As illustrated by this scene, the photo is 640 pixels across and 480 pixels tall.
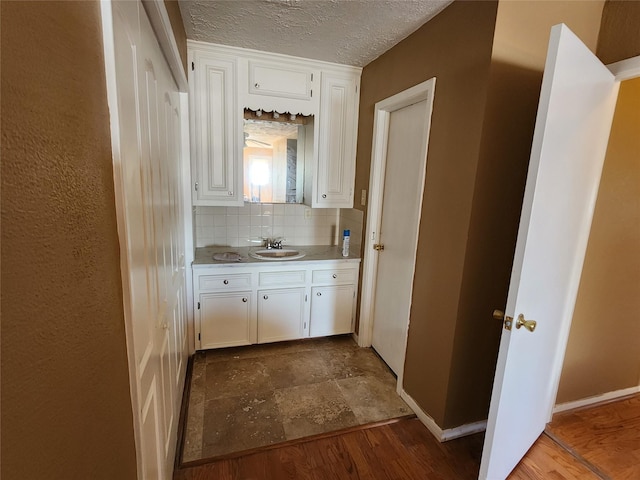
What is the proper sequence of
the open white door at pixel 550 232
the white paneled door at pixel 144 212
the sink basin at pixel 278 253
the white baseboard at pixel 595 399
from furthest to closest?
the sink basin at pixel 278 253, the white baseboard at pixel 595 399, the open white door at pixel 550 232, the white paneled door at pixel 144 212

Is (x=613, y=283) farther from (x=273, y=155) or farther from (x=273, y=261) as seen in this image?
(x=273, y=155)

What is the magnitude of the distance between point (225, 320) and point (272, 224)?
3.09 ft

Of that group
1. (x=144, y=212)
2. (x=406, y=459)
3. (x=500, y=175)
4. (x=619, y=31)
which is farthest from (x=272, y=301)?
(x=619, y=31)

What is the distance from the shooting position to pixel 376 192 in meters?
2.41

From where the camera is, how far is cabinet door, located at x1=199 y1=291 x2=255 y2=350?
7.88ft

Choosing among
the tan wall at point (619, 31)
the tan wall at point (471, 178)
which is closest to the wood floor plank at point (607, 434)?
the tan wall at point (471, 178)

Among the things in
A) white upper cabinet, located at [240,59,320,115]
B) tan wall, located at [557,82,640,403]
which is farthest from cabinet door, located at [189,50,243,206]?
tan wall, located at [557,82,640,403]

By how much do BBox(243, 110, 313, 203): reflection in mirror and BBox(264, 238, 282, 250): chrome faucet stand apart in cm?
35

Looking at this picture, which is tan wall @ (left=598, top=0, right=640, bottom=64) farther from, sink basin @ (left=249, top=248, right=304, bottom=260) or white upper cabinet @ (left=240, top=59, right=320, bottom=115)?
sink basin @ (left=249, top=248, right=304, bottom=260)

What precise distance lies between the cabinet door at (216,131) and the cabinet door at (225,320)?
29.5 inches

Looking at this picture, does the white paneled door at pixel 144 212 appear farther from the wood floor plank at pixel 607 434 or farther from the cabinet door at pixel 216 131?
the wood floor plank at pixel 607 434

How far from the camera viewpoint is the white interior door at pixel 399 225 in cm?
199

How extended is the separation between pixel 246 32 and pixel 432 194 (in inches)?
63.2

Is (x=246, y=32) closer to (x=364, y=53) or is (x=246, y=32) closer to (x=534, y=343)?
(x=364, y=53)
